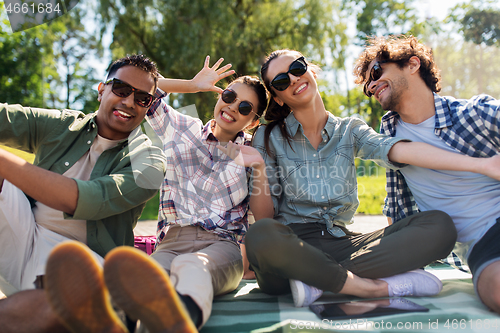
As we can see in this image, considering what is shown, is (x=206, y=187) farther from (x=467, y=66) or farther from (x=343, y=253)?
(x=467, y=66)

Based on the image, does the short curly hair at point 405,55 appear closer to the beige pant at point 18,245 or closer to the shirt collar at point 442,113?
the shirt collar at point 442,113

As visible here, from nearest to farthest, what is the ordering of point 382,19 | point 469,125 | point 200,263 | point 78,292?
point 78,292 < point 200,263 < point 469,125 < point 382,19

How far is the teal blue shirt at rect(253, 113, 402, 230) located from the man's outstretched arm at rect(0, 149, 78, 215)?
1.33m

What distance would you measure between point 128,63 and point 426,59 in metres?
2.25

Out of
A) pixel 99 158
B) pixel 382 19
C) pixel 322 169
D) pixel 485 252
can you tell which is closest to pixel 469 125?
pixel 485 252

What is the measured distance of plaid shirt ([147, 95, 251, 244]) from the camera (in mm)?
2377

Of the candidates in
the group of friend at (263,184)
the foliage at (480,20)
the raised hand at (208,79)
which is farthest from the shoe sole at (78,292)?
the foliage at (480,20)

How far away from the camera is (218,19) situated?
426 inches

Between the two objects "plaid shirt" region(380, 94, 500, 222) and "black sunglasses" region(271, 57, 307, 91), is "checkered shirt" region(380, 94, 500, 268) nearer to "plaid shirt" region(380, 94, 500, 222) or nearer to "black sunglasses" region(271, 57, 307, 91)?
"plaid shirt" region(380, 94, 500, 222)

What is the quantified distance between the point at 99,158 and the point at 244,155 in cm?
94

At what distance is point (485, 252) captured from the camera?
200 centimetres

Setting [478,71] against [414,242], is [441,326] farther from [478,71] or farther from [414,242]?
[478,71]

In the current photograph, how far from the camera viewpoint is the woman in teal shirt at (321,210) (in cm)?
190

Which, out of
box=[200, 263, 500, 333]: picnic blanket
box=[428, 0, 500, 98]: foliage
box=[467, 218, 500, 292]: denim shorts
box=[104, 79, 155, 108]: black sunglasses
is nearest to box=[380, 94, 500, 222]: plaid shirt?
box=[467, 218, 500, 292]: denim shorts
